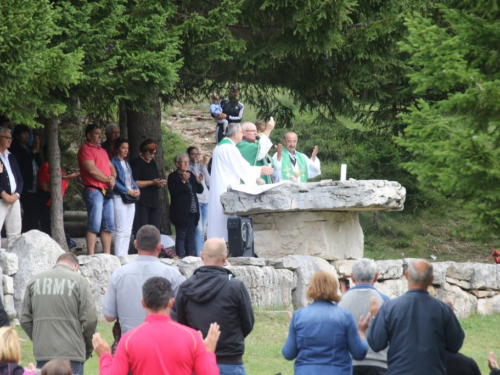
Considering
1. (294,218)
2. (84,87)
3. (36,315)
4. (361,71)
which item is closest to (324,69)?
(361,71)

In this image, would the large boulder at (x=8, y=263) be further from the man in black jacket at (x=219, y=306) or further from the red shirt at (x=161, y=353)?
the red shirt at (x=161, y=353)

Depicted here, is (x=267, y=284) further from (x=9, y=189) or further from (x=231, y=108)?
(x=231, y=108)

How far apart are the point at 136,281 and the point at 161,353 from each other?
4.27 ft

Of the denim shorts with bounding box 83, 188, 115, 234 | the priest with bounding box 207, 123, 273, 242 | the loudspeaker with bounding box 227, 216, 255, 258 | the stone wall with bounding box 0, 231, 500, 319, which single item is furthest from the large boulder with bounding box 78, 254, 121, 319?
the priest with bounding box 207, 123, 273, 242

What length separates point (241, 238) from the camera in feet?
37.6

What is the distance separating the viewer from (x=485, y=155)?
19.3 ft

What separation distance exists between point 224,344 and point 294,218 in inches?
247

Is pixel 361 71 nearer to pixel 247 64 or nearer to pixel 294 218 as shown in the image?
pixel 247 64

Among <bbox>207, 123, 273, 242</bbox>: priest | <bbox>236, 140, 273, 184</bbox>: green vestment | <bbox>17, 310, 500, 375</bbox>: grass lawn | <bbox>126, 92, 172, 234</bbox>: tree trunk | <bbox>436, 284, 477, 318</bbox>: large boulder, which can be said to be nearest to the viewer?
<bbox>17, 310, 500, 375</bbox>: grass lawn

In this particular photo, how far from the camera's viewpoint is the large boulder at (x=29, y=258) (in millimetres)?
9641

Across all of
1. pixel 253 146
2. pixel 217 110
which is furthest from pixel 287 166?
pixel 217 110

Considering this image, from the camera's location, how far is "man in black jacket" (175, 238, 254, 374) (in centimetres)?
591

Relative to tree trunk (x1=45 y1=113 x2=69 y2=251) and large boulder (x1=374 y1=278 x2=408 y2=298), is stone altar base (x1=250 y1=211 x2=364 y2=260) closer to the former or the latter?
large boulder (x1=374 y1=278 x2=408 y2=298)

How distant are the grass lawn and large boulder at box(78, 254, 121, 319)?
14.8 inches
